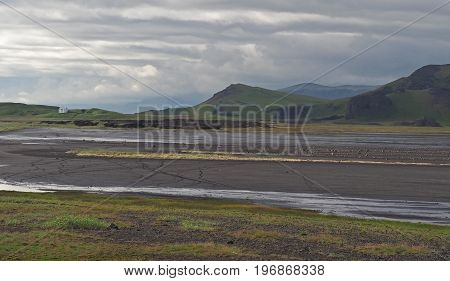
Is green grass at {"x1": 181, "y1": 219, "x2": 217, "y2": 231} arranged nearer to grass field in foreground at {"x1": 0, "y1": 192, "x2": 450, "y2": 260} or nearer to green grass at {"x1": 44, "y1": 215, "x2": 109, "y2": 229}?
grass field in foreground at {"x1": 0, "y1": 192, "x2": 450, "y2": 260}

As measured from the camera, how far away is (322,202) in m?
41.4

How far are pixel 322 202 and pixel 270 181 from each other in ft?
37.6

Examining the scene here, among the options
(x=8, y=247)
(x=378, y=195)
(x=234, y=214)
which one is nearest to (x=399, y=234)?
(x=234, y=214)

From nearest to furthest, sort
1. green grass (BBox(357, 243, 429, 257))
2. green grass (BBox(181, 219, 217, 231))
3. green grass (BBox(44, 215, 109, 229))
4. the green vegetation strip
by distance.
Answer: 1. green grass (BBox(357, 243, 429, 257))
2. green grass (BBox(44, 215, 109, 229))
3. green grass (BBox(181, 219, 217, 231))
4. the green vegetation strip

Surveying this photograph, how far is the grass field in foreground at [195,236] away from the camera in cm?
2061

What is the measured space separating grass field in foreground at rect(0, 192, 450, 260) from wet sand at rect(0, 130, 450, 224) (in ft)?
26.7

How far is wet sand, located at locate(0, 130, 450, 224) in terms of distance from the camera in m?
40.9

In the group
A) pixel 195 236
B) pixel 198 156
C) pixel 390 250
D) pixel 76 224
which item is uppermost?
pixel 198 156

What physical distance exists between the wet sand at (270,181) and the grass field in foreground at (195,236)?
8129mm

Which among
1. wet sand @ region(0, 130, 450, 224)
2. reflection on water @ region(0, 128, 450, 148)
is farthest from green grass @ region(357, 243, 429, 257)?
reflection on water @ region(0, 128, 450, 148)

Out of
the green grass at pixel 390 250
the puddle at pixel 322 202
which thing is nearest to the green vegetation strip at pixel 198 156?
the puddle at pixel 322 202

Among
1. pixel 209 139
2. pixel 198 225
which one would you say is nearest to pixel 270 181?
pixel 198 225

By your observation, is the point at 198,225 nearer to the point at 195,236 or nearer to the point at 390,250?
the point at 195,236

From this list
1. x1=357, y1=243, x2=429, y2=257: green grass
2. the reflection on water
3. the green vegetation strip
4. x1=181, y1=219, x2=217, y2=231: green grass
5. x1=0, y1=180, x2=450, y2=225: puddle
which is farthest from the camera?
the reflection on water
